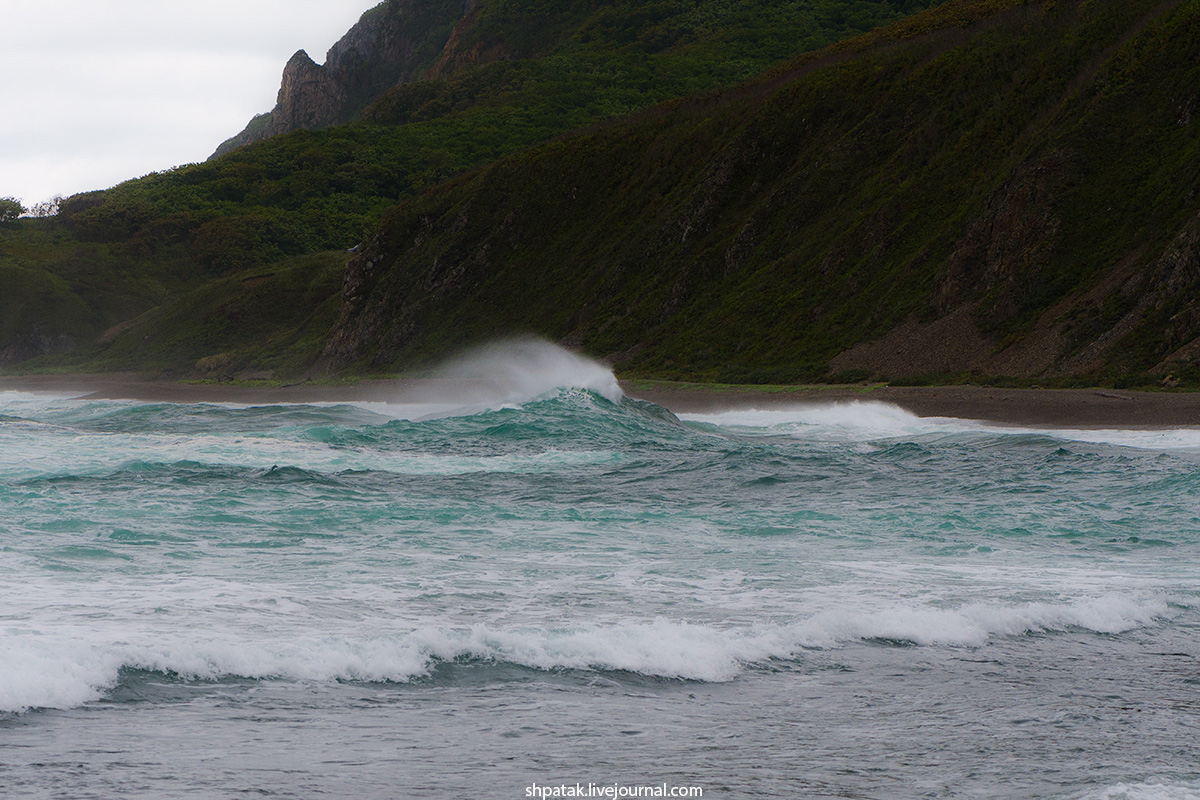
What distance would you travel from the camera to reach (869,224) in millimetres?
Result: 46688

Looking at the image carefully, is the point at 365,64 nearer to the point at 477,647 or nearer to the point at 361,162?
the point at 361,162

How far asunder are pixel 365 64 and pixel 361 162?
7248 centimetres

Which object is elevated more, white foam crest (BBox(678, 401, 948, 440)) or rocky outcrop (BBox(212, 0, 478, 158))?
rocky outcrop (BBox(212, 0, 478, 158))

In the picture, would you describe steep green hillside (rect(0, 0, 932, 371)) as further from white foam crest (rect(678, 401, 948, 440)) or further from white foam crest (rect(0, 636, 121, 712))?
white foam crest (rect(0, 636, 121, 712))

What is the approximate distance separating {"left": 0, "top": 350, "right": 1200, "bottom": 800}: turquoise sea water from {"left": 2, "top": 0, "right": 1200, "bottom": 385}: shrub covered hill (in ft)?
62.0

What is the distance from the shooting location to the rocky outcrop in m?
180

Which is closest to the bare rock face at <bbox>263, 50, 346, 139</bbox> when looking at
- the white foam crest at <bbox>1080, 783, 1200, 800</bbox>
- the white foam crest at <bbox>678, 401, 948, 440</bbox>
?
the white foam crest at <bbox>678, 401, 948, 440</bbox>

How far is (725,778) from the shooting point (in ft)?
16.1

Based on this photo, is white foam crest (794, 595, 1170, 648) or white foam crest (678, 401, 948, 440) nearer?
white foam crest (794, 595, 1170, 648)

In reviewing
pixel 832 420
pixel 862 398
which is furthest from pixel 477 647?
pixel 862 398

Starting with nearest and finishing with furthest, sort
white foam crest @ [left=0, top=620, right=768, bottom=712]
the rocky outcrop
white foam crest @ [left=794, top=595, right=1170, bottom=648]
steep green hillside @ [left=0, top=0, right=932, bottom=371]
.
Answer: white foam crest @ [left=0, top=620, right=768, bottom=712]
white foam crest @ [left=794, top=595, right=1170, bottom=648]
steep green hillside @ [left=0, top=0, right=932, bottom=371]
the rocky outcrop

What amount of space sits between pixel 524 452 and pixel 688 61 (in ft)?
366

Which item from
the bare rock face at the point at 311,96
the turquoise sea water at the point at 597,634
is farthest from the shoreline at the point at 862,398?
the bare rock face at the point at 311,96

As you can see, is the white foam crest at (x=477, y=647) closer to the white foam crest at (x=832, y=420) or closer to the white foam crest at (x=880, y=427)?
the white foam crest at (x=880, y=427)
